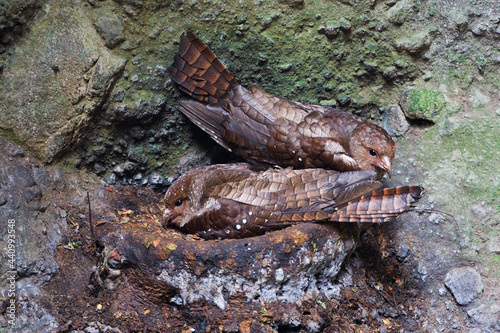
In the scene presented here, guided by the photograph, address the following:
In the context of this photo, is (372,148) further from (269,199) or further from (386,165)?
(269,199)

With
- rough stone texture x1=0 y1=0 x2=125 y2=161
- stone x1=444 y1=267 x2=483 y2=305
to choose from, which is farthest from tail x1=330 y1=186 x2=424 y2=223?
rough stone texture x1=0 y1=0 x2=125 y2=161

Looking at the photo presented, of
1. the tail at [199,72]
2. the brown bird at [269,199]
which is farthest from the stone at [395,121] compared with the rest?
the tail at [199,72]

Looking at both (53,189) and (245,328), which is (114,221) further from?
(245,328)

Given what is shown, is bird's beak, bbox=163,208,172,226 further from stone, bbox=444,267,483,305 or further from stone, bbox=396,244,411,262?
stone, bbox=444,267,483,305

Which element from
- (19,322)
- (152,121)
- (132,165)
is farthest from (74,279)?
(152,121)

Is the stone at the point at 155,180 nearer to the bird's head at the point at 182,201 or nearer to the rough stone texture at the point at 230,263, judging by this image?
the bird's head at the point at 182,201

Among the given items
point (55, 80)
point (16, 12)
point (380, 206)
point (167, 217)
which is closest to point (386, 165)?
point (380, 206)
